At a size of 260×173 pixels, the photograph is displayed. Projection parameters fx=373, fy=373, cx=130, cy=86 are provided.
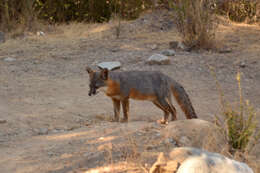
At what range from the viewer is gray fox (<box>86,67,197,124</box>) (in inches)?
237

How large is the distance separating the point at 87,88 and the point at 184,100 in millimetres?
2687

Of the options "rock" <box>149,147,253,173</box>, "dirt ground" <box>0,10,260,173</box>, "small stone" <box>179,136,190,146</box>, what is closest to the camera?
"rock" <box>149,147,253,173</box>

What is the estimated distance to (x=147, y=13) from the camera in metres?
14.4

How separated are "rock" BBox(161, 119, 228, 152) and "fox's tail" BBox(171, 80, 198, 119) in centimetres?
140

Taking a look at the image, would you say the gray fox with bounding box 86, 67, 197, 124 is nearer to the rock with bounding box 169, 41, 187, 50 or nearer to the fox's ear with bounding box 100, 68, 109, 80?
the fox's ear with bounding box 100, 68, 109, 80

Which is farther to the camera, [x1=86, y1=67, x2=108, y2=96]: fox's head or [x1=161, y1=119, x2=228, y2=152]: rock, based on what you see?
[x1=86, y1=67, x2=108, y2=96]: fox's head

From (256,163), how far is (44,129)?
3019mm

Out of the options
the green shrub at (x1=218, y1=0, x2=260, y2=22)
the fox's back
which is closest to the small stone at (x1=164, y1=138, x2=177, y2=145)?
the fox's back

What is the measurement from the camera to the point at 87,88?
315 inches

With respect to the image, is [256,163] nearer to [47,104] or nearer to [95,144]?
[95,144]

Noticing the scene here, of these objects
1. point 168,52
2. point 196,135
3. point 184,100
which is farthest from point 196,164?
point 168,52

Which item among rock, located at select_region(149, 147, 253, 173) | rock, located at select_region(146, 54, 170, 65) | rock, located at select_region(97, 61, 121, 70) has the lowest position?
rock, located at select_region(97, 61, 121, 70)

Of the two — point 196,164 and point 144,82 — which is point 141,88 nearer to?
point 144,82

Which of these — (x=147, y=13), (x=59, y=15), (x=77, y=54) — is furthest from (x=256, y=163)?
(x=59, y=15)
